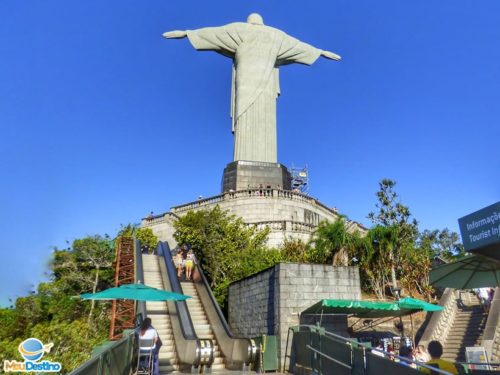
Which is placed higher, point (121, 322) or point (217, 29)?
point (217, 29)

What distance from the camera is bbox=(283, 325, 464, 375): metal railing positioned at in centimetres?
531

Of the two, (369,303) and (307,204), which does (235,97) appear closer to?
(307,204)

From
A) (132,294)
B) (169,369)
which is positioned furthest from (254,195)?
(132,294)

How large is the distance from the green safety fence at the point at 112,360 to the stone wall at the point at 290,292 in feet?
13.4

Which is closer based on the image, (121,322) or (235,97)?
(121,322)

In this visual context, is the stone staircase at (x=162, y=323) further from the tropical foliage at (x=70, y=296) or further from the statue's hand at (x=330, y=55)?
the statue's hand at (x=330, y=55)

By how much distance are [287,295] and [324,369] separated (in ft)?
11.7

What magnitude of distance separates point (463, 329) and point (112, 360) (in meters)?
13.9

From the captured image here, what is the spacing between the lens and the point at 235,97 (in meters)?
33.0

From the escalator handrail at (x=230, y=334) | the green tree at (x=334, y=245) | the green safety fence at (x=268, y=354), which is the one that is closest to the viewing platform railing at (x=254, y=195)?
the green tree at (x=334, y=245)

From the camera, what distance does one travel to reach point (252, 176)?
3014 cm

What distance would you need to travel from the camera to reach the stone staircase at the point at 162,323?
476 inches

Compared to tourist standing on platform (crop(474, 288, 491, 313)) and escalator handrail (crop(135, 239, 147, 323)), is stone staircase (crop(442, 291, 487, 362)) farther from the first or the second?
escalator handrail (crop(135, 239, 147, 323))

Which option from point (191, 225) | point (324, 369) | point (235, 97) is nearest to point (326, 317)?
point (324, 369)
